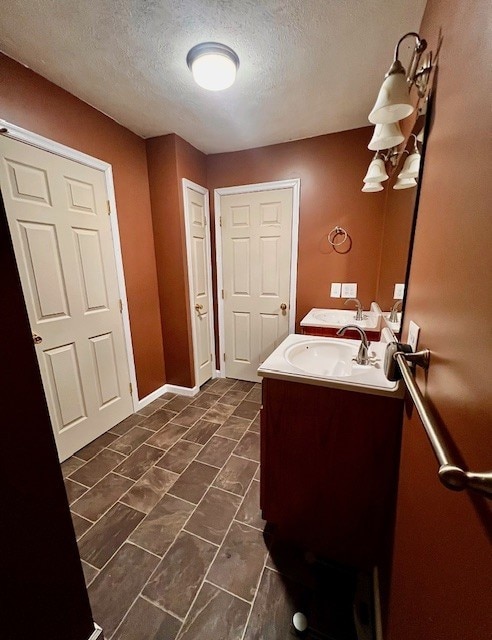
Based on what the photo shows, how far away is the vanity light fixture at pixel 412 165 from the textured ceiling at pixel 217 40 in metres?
0.69

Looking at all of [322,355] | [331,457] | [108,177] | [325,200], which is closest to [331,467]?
[331,457]

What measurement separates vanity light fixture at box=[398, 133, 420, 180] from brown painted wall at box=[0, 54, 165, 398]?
2.04 m

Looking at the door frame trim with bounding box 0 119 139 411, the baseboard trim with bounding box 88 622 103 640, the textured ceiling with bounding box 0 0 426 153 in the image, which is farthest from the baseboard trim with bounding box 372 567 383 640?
the textured ceiling with bounding box 0 0 426 153

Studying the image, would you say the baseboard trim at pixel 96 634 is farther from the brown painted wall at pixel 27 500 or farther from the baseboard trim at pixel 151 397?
the baseboard trim at pixel 151 397

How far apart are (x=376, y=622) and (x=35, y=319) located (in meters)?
2.25

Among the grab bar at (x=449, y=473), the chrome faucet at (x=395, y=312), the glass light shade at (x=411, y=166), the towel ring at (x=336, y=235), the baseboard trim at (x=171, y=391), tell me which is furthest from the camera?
the baseboard trim at (x=171, y=391)

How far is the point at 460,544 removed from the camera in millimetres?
418

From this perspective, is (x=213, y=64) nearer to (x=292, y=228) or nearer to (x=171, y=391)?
(x=292, y=228)

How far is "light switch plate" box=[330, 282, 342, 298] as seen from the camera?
2455 mm

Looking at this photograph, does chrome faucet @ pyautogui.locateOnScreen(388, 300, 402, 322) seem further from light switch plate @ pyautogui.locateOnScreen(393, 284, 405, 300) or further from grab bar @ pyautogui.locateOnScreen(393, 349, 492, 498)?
grab bar @ pyautogui.locateOnScreen(393, 349, 492, 498)

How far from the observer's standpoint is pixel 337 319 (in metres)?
2.29

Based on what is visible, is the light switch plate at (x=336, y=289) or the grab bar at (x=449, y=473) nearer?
the grab bar at (x=449, y=473)

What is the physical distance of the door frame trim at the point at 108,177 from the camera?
143 centimetres

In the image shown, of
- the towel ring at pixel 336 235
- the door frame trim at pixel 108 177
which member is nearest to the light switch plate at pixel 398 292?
the towel ring at pixel 336 235
